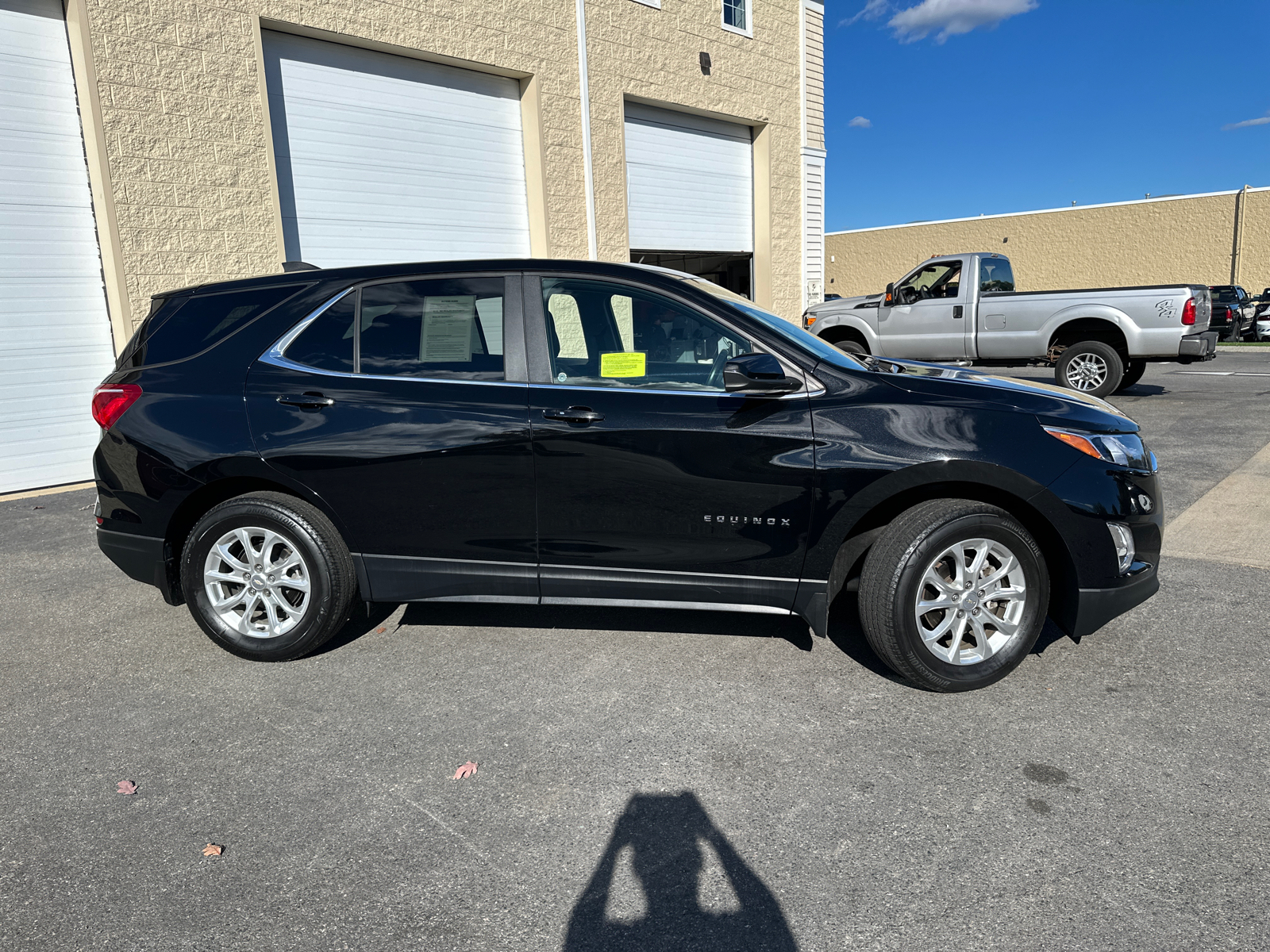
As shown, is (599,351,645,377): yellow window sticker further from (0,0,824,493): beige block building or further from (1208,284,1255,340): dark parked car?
(1208,284,1255,340): dark parked car

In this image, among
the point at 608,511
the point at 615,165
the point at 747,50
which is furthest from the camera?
the point at 747,50

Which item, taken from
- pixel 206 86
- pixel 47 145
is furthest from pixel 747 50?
pixel 47 145

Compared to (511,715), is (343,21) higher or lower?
higher

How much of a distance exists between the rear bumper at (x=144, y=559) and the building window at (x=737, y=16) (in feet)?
43.6

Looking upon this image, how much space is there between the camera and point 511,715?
3.39 meters

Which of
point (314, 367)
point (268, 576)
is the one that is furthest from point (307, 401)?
point (268, 576)

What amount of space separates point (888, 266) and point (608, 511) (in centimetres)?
4590

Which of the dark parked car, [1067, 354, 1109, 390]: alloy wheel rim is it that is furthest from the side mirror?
the dark parked car

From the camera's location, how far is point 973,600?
343 centimetres

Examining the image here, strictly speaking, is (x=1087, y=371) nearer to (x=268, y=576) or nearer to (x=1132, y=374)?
(x=1132, y=374)

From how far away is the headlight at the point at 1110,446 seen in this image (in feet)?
11.1

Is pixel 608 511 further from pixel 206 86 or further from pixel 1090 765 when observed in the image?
pixel 206 86

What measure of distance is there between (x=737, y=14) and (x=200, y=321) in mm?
13234

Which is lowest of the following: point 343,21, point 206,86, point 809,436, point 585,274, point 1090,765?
point 1090,765
